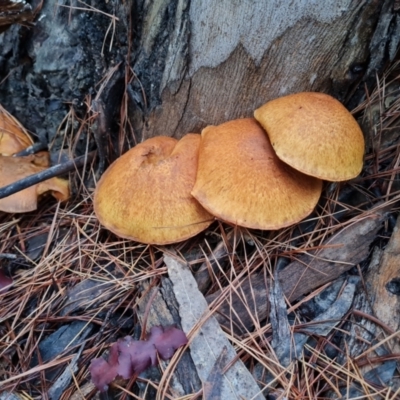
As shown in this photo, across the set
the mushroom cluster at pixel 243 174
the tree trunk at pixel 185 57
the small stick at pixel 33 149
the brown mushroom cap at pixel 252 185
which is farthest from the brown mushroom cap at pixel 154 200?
the small stick at pixel 33 149

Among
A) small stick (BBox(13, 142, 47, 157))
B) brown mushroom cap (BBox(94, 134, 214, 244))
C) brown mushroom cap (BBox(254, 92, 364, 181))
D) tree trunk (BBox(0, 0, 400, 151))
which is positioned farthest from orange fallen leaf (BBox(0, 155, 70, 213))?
brown mushroom cap (BBox(254, 92, 364, 181))

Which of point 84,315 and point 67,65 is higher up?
point 67,65

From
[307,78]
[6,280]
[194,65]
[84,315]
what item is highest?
[194,65]

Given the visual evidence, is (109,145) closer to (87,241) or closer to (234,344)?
(87,241)

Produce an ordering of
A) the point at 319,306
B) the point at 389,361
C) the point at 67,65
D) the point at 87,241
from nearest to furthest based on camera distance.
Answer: the point at 389,361 → the point at 319,306 → the point at 87,241 → the point at 67,65

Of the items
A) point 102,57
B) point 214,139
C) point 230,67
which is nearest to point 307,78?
point 230,67

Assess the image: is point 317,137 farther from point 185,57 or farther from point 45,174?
Result: point 45,174

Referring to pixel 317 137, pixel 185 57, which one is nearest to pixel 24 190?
pixel 185 57
